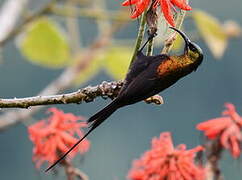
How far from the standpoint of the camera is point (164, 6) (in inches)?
72.2

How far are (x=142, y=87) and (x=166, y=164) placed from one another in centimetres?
66

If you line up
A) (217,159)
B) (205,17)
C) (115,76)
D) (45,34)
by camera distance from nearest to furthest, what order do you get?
(217,159) < (205,17) < (45,34) < (115,76)

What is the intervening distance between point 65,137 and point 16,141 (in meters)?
18.3

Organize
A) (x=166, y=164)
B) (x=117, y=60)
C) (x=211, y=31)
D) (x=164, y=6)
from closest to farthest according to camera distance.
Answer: (x=164, y=6) < (x=166, y=164) < (x=211, y=31) < (x=117, y=60)

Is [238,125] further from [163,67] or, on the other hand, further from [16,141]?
[16,141]

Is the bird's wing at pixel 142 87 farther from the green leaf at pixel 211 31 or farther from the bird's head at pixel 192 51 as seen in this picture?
the green leaf at pixel 211 31

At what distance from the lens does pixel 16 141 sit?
813 inches

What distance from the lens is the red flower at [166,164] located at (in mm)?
2299

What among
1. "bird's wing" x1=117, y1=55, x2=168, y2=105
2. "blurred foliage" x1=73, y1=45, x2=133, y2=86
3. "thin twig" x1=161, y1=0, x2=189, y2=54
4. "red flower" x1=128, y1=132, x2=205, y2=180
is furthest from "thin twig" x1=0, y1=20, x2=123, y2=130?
"bird's wing" x1=117, y1=55, x2=168, y2=105

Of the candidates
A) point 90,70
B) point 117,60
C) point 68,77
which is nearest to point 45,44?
point 68,77

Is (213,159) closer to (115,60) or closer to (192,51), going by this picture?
(192,51)

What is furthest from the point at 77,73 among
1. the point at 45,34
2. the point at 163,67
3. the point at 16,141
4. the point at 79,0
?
the point at 16,141

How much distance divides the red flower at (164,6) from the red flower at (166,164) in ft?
1.89

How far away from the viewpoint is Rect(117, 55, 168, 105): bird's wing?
1.73 m
